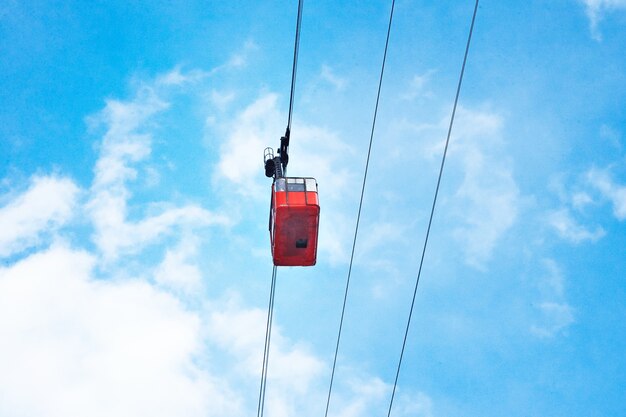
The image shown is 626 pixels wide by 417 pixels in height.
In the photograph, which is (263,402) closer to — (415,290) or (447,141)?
(415,290)

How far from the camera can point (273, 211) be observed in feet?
39.4

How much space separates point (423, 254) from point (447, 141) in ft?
7.17

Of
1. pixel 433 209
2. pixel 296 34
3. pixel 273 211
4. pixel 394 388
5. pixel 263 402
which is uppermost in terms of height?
pixel 296 34

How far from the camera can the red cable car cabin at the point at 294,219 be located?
454 inches

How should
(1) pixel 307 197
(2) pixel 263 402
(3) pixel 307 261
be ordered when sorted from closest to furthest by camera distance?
(1) pixel 307 197 < (3) pixel 307 261 < (2) pixel 263 402

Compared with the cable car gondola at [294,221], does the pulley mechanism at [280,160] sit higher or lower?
higher

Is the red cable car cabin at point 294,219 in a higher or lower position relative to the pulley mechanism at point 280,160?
lower

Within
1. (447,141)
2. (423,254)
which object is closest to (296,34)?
(447,141)

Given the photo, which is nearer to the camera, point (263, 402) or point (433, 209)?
point (433, 209)

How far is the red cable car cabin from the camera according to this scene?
37.9ft

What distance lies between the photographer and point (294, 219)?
11609mm

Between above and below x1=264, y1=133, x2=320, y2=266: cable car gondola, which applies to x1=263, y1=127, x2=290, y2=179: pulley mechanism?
above

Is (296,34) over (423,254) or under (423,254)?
over

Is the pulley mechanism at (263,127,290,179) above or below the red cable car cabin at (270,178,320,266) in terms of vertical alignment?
above
